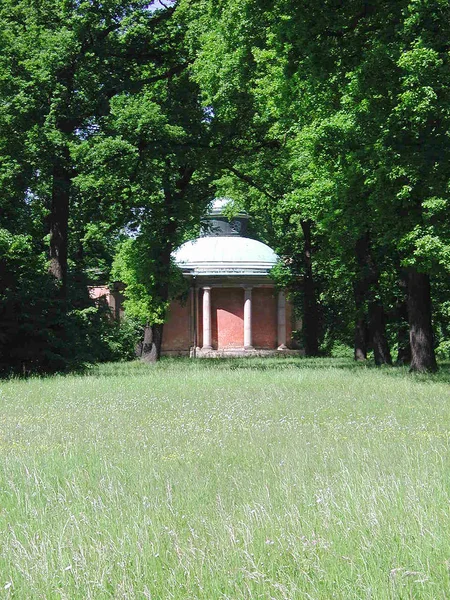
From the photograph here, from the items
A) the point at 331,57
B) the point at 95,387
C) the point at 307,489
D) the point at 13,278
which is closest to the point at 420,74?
the point at 331,57

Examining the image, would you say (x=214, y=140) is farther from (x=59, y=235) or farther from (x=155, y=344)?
(x=155, y=344)

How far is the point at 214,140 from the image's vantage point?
27719 mm

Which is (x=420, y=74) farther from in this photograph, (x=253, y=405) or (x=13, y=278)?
(x=13, y=278)

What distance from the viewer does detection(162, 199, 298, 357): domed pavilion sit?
54.3m

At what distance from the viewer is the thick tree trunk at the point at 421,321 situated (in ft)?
70.8

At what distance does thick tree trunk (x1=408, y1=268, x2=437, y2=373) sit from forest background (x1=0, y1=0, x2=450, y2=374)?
0.17 feet

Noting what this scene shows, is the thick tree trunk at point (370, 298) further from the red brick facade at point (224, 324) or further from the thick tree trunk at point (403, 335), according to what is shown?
the red brick facade at point (224, 324)

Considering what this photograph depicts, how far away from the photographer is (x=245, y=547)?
497 centimetres

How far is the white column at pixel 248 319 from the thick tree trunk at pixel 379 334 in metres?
25.7

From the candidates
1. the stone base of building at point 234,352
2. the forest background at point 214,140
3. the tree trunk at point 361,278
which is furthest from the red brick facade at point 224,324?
the tree trunk at point 361,278

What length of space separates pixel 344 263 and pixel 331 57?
13378 millimetres

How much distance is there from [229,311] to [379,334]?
26861 mm

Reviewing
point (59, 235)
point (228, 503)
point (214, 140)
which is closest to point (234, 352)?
point (214, 140)

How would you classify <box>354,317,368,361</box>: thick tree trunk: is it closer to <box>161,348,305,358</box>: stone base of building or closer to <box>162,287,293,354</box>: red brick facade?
<box>161,348,305,358</box>: stone base of building
